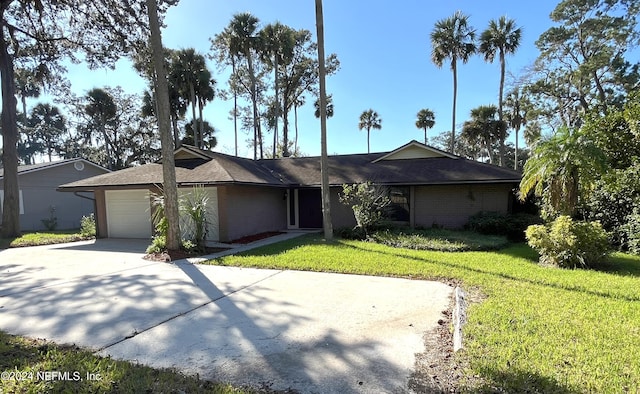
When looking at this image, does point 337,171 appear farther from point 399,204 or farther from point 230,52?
point 230,52

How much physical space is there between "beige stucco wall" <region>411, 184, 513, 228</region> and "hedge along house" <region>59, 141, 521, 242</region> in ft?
0.11

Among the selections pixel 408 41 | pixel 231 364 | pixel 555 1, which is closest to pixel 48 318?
pixel 231 364

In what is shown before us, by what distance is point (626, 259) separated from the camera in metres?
8.18

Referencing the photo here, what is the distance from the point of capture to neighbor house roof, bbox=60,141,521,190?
493 inches

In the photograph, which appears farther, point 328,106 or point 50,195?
point 328,106

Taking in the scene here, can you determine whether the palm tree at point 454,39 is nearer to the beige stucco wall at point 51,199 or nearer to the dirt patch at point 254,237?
the dirt patch at point 254,237

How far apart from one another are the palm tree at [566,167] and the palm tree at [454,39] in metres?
17.7

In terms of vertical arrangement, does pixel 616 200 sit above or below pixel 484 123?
below

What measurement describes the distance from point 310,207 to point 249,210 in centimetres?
354

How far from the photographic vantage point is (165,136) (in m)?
9.45

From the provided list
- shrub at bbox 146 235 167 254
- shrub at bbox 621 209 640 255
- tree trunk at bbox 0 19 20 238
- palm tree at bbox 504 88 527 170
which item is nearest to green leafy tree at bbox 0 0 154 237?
tree trunk at bbox 0 19 20 238

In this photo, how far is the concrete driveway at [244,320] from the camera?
3.21 metres

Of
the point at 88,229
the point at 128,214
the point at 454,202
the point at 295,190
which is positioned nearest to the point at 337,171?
the point at 295,190

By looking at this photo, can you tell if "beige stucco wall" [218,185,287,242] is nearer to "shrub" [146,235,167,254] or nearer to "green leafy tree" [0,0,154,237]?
"shrub" [146,235,167,254]
